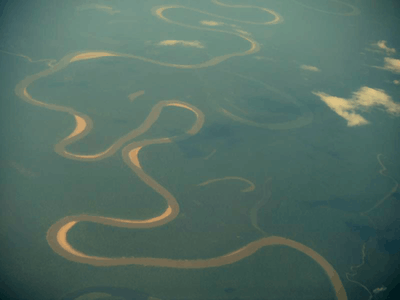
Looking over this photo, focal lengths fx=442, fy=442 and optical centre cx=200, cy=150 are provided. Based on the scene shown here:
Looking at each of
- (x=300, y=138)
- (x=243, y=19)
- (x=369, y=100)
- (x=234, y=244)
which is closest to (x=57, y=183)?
(x=234, y=244)

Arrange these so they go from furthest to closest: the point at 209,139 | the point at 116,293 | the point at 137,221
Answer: the point at 209,139 → the point at 137,221 → the point at 116,293

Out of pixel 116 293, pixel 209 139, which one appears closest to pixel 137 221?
pixel 116 293

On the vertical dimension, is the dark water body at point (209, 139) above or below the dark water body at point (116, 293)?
above

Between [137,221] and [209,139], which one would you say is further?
[209,139]

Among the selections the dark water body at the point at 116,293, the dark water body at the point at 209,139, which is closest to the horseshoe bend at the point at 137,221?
the dark water body at the point at 209,139

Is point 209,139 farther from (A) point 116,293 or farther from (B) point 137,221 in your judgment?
(A) point 116,293

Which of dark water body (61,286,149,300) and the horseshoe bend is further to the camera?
the horseshoe bend

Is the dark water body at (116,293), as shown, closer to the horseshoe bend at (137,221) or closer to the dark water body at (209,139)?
the horseshoe bend at (137,221)

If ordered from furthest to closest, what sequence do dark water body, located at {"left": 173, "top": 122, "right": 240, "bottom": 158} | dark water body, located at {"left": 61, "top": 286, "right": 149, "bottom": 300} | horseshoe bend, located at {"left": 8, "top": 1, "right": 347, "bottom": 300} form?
dark water body, located at {"left": 173, "top": 122, "right": 240, "bottom": 158}
horseshoe bend, located at {"left": 8, "top": 1, "right": 347, "bottom": 300}
dark water body, located at {"left": 61, "top": 286, "right": 149, "bottom": 300}

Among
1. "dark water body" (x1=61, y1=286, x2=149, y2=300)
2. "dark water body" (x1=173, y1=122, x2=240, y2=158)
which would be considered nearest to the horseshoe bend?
"dark water body" (x1=173, y1=122, x2=240, y2=158)

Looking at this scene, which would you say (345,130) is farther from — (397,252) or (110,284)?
(110,284)

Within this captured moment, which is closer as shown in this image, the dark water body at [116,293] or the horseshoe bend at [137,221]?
the dark water body at [116,293]

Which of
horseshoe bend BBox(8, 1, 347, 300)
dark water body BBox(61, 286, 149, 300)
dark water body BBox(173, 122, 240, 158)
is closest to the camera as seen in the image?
dark water body BBox(61, 286, 149, 300)

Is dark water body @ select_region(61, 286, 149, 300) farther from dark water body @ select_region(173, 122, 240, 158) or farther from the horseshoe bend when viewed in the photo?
dark water body @ select_region(173, 122, 240, 158)
